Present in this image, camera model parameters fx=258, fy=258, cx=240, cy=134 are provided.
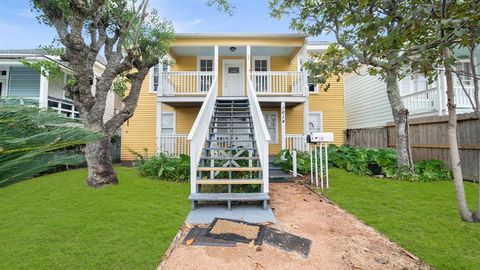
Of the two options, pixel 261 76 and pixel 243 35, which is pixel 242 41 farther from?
pixel 261 76

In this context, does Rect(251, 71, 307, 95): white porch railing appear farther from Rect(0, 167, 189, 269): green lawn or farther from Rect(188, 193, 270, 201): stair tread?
Rect(188, 193, 270, 201): stair tread

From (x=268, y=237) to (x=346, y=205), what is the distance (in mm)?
2142

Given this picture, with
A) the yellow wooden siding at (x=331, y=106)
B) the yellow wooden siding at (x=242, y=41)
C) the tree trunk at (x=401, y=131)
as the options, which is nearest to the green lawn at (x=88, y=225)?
the tree trunk at (x=401, y=131)

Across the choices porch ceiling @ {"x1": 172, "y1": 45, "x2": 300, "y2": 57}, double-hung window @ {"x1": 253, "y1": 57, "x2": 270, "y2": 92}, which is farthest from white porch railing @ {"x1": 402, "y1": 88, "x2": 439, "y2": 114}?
double-hung window @ {"x1": 253, "y1": 57, "x2": 270, "y2": 92}

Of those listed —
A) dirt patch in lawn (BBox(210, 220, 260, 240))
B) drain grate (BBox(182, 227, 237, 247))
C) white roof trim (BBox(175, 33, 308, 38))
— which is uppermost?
white roof trim (BBox(175, 33, 308, 38))

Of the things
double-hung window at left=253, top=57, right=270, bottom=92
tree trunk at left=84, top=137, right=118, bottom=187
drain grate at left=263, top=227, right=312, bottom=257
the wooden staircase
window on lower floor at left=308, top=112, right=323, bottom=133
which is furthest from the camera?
window on lower floor at left=308, top=112, right=323, bottom=133

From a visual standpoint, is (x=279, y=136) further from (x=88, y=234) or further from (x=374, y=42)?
(x=88, y=234)

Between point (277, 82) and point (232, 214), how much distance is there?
24.3 ft

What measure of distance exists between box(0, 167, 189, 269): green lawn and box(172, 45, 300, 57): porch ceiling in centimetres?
675

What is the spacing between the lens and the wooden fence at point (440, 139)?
6624 mm

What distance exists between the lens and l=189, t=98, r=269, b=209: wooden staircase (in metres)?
4.83

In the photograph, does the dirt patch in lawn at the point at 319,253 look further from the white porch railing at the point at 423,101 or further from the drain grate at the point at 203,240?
the white porch railing at the point at 423,101

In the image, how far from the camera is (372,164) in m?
7.78

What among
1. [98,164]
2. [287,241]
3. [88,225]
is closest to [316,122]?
[98,164]
